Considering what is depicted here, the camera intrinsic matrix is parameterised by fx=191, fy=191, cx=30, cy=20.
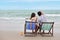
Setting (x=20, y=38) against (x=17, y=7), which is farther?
(x=17, y=7)

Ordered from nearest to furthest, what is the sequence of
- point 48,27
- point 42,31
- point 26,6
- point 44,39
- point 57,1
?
point 44,39 → point 48,27 → point 42,31 → point 26,6 → point 57,1

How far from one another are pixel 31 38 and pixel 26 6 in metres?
20.6

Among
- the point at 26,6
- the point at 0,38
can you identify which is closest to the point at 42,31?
the point at 0,38

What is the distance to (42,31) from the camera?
696 centimetres

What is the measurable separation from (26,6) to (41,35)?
2015 centimetres

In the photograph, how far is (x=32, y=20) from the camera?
651 cm

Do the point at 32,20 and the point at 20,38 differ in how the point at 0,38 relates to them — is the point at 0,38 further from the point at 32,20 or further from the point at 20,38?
the point at 32,20

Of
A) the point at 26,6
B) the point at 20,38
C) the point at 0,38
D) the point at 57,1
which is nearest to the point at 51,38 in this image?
the point at 20,38

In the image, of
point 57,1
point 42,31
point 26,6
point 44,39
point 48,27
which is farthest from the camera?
point 57,1

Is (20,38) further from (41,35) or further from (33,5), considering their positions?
(33,5)

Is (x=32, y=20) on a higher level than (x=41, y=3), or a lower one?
lower

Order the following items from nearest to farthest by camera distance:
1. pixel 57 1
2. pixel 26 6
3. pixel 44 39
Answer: pixel 44 39 → pixel 26 6 → pixel 57 1

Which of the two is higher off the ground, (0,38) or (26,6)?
(26,6)

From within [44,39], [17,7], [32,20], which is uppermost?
[17,7]
